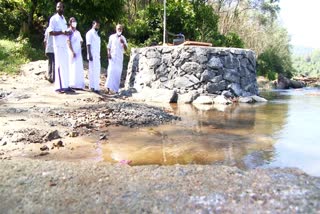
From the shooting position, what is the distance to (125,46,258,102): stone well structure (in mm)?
11258

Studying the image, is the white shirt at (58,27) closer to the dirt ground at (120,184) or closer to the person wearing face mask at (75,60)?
the person wearing face mask at (75,60)

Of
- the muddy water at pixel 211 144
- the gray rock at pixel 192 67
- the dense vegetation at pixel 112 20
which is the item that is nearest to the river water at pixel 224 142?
the muddy water at pixel 211 144

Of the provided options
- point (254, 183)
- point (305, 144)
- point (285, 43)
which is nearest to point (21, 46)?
point (305, 144)

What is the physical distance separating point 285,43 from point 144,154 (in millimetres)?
44653

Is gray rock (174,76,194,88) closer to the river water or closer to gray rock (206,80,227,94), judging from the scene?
gray rock (206,80,227,94)

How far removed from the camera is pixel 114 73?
11.4m

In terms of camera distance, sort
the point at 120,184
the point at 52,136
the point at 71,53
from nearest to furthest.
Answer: the point at 120,184, the point at 52,136, the point at 71,53

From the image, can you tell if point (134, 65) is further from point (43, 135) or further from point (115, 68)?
point (43, 135)

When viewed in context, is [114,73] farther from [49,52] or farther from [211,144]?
[211,144]

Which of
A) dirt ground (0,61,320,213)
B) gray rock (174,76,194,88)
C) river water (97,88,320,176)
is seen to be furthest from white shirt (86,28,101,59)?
dirt ground (0,61,320,213)

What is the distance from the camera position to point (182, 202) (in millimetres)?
3123

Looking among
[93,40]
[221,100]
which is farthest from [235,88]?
[93,40]

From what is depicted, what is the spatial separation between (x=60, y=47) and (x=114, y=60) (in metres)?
2.55

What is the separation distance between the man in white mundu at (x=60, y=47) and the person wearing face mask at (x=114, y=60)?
219 centimetres
